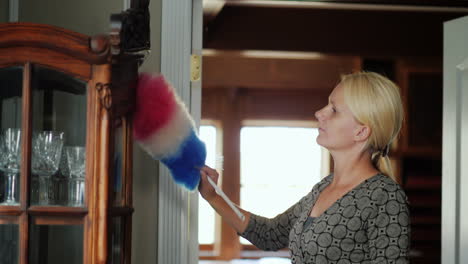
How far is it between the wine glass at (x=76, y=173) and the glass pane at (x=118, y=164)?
0.10 meters

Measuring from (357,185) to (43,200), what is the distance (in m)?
0.90

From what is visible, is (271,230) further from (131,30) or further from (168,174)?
(131,30)

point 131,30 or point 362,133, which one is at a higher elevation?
point 131,30

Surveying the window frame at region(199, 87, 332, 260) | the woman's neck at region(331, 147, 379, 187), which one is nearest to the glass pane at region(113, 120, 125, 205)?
the woman's neck at region(331, 147, 379, 187)

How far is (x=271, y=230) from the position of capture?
227cm

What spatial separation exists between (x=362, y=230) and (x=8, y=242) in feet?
3.26

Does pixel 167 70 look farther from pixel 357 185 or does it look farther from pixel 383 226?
pixel 383 226

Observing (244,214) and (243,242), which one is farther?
(243,242)

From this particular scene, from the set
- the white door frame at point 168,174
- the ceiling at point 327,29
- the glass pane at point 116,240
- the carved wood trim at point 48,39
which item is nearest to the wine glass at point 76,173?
the glass pane at point 116,240

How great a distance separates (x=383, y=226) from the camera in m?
1.84

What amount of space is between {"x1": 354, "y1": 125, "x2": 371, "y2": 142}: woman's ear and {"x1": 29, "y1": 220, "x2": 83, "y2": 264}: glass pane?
0.83 metres

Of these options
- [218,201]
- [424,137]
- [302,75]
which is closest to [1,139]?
[218,201]

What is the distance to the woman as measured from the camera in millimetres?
1851

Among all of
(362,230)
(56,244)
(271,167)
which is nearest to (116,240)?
(56,244)
